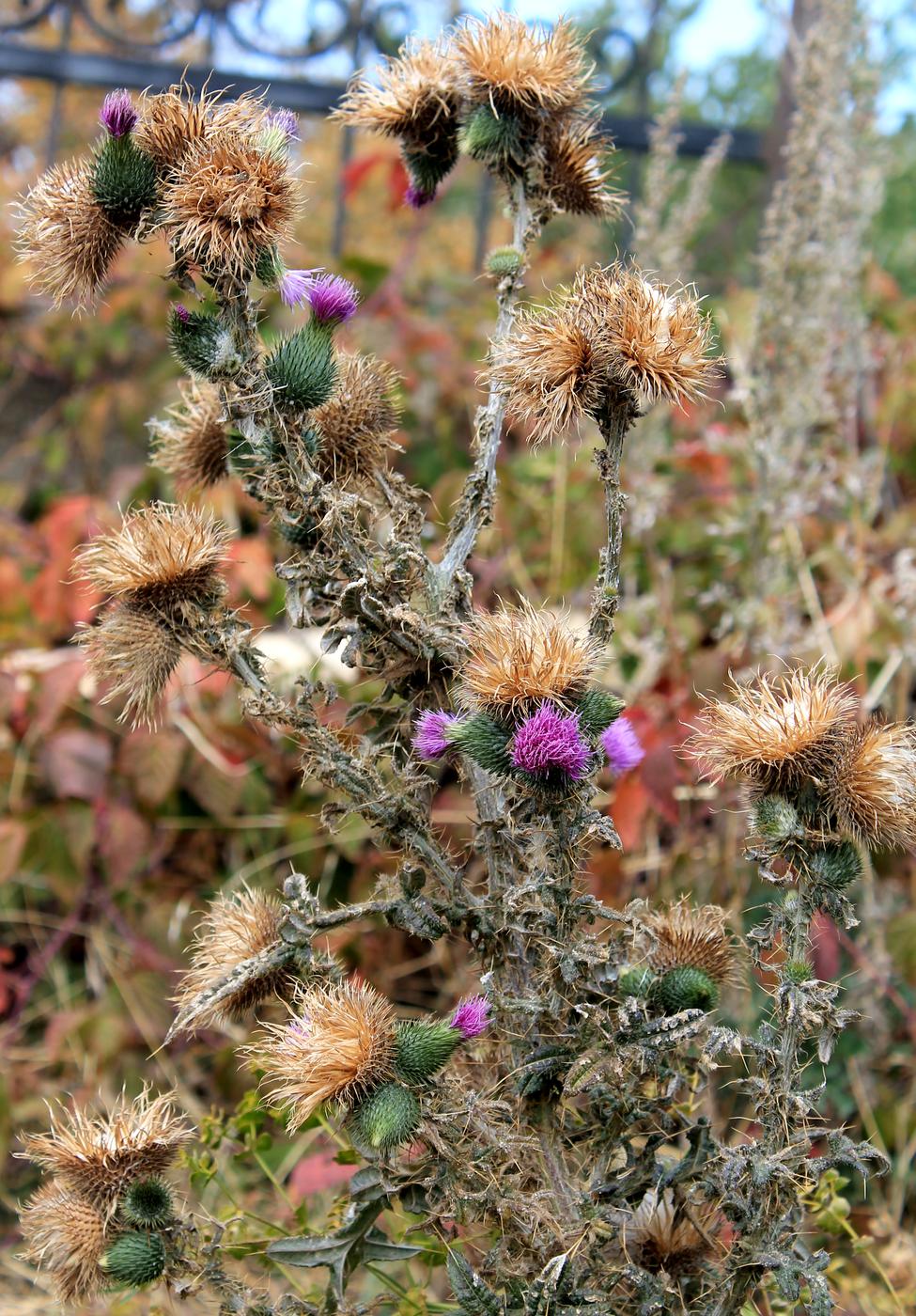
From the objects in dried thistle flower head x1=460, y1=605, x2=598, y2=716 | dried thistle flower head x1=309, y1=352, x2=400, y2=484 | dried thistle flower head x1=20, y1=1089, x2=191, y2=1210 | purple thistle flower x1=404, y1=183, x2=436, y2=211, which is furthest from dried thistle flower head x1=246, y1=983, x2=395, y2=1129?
purple thistle flower x1=404, y1=183, x2=436, y2=211

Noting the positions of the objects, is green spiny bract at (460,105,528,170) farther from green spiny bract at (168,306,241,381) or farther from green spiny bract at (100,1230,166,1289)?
green spiny bract at (100,1230,166,1289)

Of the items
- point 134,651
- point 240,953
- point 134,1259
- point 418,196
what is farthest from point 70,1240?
point 418,196

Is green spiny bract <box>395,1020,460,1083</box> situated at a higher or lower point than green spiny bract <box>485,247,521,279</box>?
lower

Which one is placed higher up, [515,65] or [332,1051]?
[515,65]

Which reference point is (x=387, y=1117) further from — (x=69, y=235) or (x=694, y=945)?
(x=69, y=235)

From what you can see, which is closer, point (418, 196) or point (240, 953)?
point (240, 953)

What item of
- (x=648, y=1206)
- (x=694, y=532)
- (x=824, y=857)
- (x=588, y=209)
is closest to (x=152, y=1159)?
(x=648, y=1206)
